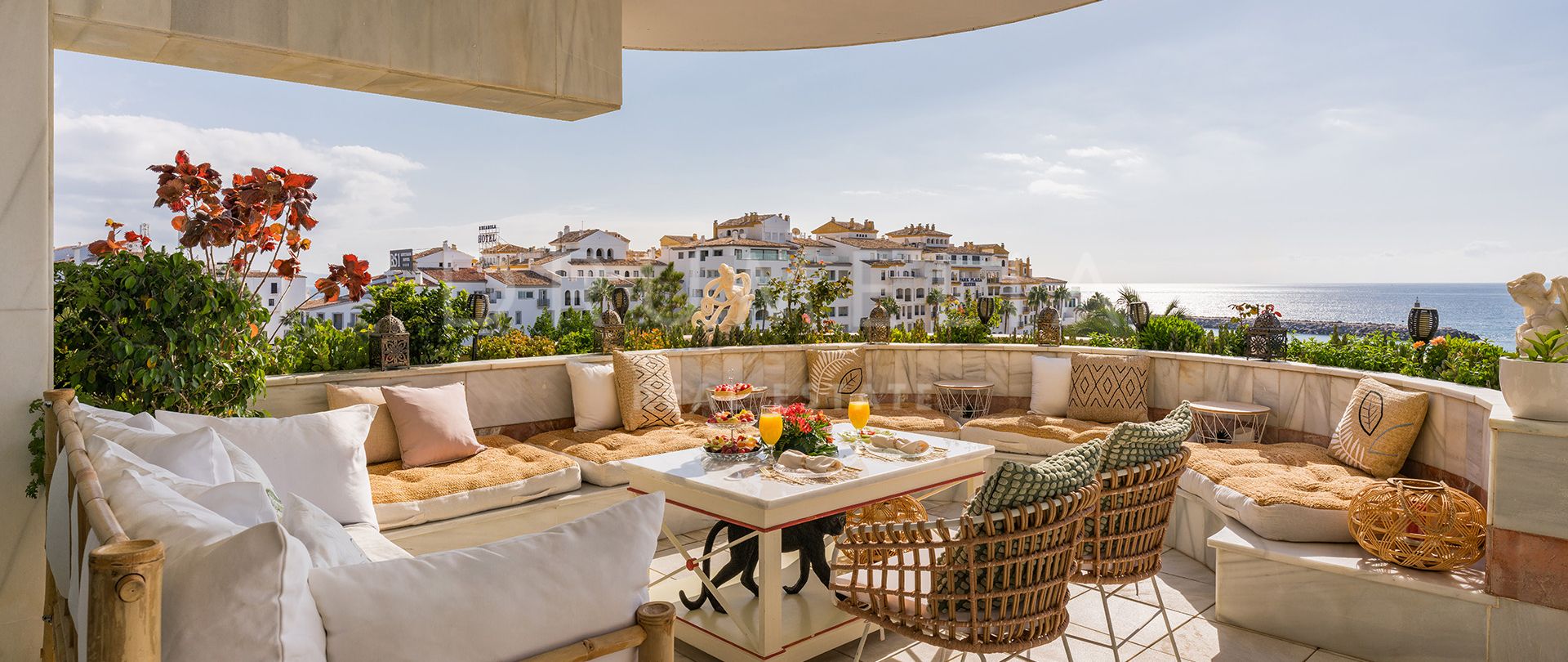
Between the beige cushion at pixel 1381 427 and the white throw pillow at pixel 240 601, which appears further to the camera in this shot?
the beige cushion at pixel 1381 427

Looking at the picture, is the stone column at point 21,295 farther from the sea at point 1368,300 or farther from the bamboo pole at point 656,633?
the sea at point 1368,300

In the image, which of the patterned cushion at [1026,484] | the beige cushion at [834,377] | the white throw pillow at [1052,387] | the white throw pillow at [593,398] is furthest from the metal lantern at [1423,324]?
the white throw pillow at [593,398]

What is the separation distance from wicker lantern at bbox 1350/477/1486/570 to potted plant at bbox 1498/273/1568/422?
0.42 metres

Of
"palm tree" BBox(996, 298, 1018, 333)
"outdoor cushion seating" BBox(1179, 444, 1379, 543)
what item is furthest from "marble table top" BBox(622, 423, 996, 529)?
"palm tree" BBox(996, 298, 1018, 333)

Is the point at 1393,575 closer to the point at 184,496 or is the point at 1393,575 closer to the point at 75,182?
the point at 184,496

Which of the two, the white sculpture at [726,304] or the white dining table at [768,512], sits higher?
the white sculpture at [726,304]

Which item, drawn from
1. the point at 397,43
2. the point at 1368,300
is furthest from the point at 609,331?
the point at 1368,300

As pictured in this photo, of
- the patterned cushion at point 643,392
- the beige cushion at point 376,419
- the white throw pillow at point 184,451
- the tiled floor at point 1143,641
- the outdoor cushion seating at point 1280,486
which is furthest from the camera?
the patterned cushion at point 643,392

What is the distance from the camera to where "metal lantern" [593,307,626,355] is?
5.51m

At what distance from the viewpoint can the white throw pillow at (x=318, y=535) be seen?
1.30 meters

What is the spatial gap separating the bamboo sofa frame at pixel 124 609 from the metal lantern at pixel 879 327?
5165 mm

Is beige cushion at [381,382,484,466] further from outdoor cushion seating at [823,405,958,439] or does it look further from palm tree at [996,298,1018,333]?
palm tree at [996,298,1018,333]

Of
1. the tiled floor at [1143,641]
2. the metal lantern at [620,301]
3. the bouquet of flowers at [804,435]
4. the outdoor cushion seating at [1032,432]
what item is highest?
the metal lantern at [620,301]

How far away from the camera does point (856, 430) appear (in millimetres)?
3844
